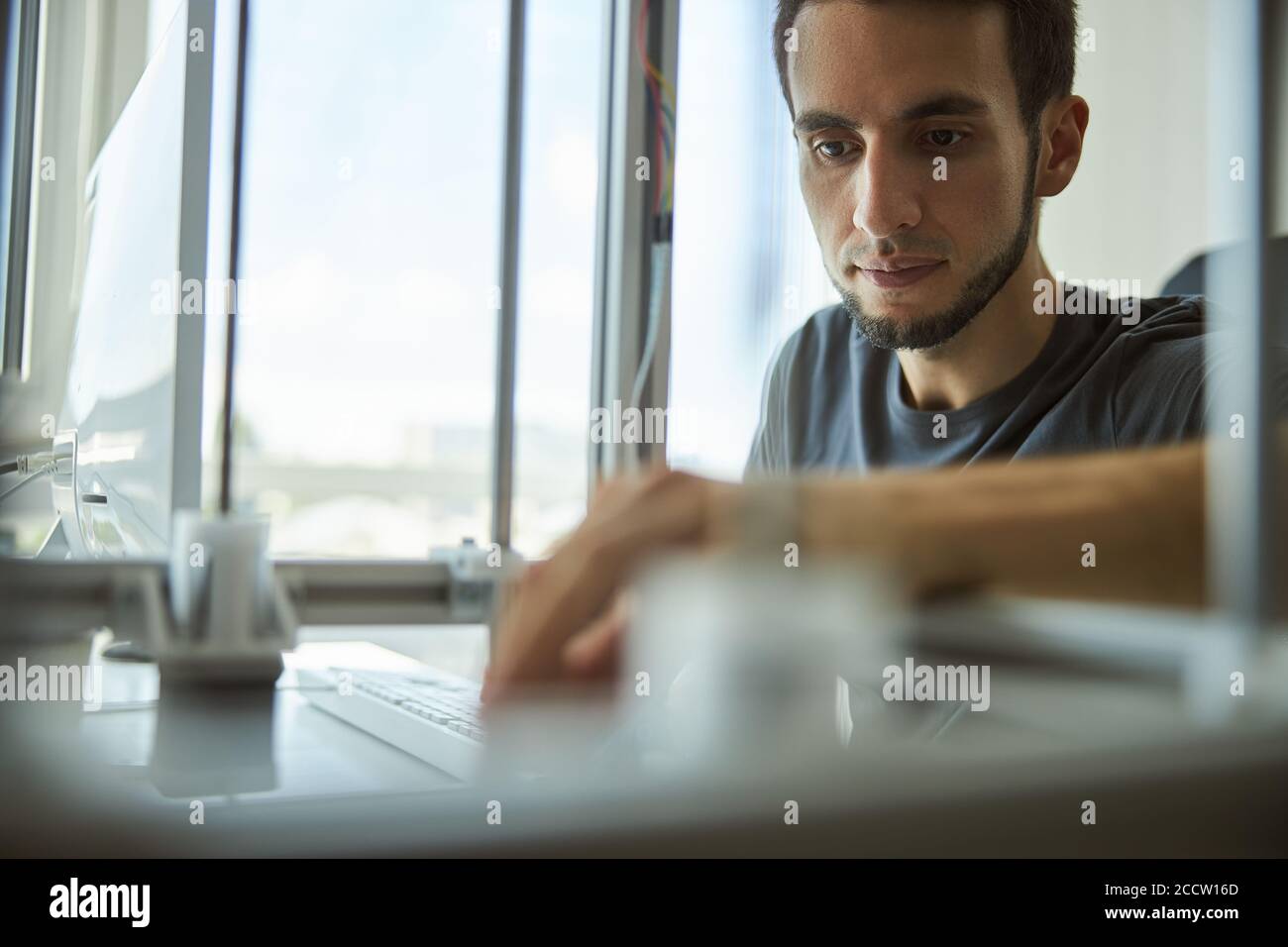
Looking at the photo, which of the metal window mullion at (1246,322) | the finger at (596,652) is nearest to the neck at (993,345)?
the metal window mullion at (1246,322)

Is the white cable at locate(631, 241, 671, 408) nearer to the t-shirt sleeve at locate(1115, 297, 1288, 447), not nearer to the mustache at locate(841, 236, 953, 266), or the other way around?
the mustache at locate(841, 236, 953, 266)

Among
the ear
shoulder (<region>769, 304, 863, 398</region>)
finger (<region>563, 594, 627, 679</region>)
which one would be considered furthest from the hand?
the ear

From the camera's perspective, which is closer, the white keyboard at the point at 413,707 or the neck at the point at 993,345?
the white keyboard at the point at 413,707

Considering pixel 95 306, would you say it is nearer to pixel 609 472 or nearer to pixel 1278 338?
pixel 609 472

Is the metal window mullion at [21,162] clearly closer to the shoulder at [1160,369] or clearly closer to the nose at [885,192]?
the nose at [885,192]

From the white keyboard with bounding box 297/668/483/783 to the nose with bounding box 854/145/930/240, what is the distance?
289 mm

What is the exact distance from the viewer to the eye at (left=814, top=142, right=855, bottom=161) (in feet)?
1.57

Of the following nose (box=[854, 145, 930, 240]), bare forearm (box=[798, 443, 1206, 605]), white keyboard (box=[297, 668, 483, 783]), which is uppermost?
nose (box=[854, 145, 930, 240])

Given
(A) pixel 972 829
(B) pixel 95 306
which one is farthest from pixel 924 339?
(B) pixel 95 306

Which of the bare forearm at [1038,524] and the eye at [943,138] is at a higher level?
the eye at [943,138]

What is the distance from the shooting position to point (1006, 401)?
0.49 metres

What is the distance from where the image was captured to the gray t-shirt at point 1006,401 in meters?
0.47
